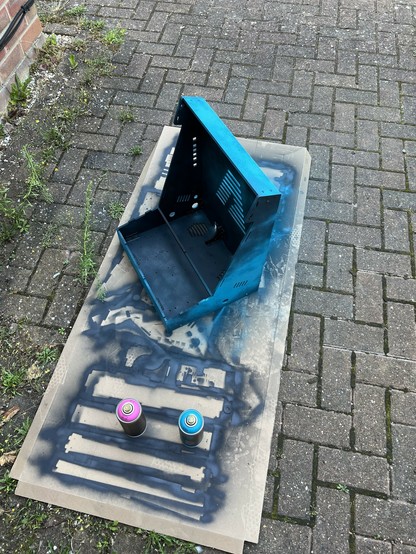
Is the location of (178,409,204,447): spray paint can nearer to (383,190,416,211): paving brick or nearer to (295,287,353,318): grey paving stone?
(295,287,353,318): grey paving stone

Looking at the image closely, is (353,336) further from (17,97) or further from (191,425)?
(17,97)

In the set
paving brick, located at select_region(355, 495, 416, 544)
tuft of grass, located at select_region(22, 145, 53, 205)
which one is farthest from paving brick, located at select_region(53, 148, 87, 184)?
paving brick, located at select_region(355, 495, 416, 544)

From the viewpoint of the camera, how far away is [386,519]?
2314 mm

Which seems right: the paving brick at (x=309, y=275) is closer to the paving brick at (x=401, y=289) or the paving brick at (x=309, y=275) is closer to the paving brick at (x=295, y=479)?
the paving brick at (x=401, y=289)

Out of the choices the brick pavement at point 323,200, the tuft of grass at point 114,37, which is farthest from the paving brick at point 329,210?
the tuft of grass at point 114,37

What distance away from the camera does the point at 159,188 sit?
3.49 metres

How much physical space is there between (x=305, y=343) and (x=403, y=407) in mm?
643

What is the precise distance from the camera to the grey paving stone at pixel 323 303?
9.66 ft

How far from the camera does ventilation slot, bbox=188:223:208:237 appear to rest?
10.1 ft

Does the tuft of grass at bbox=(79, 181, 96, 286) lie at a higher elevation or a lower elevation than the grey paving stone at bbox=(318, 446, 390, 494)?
higher

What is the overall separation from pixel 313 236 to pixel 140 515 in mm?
2063

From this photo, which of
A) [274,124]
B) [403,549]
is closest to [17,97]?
[274,124]

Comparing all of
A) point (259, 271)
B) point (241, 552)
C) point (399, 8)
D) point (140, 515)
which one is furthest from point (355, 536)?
point (399, 8)

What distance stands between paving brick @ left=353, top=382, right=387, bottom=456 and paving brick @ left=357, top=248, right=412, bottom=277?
2.77ft
